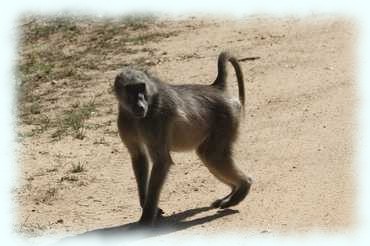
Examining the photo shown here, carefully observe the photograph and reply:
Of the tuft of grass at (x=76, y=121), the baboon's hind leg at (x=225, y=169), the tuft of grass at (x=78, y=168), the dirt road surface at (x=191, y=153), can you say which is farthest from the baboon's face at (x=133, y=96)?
the tuft of grass at (x=76, y=121)

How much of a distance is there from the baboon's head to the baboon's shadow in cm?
107

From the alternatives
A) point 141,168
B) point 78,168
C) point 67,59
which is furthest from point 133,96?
point 67,59

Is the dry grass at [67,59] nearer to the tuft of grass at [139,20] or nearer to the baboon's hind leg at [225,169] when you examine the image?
the tuft of grass at [139,20]

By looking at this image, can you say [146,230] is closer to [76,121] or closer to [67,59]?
[76,121]

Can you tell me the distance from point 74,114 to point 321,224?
16.9 ft

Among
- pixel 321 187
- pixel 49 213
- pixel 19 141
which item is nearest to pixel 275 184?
pixel 321 187

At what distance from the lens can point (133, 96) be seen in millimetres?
7836

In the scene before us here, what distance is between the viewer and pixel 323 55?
13.5 metres

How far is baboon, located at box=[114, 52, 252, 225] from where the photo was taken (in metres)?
7.95

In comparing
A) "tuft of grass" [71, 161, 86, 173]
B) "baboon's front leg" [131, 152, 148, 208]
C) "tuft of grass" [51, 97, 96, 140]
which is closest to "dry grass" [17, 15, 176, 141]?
"tuft of grass" [51, 97, 96, 140]

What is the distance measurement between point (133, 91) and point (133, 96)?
50 mm

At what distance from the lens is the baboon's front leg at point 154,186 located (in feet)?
26.0

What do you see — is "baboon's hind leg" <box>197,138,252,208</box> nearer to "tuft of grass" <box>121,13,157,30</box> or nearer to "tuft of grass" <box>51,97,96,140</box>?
"tuft of grass" <box>51,97,96,140</box>

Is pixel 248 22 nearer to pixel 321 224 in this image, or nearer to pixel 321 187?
Result: pixel 321 187
